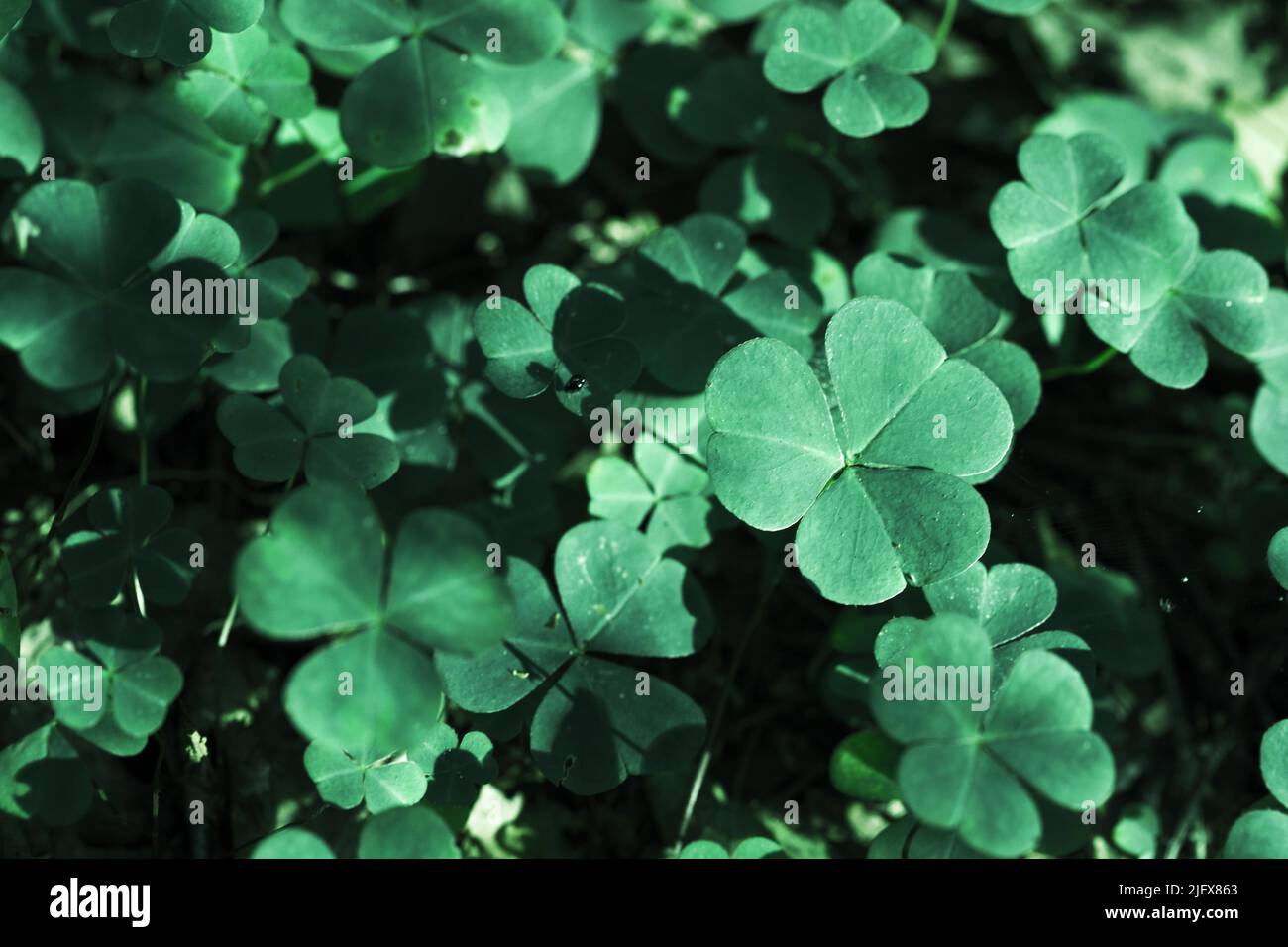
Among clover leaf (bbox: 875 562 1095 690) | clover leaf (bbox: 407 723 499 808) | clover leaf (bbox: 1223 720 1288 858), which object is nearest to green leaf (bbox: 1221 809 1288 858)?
clover leaf (bbox: 1223 720 1288 858)

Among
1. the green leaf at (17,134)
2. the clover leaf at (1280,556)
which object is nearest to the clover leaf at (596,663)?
the clover leaf at (1280,556)

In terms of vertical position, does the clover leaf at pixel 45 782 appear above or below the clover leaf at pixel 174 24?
below

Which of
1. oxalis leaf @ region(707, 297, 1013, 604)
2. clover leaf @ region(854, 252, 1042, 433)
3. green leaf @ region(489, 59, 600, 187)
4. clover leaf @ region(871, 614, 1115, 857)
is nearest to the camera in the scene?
clover leaf @ region(871, 614, 1115, 857)

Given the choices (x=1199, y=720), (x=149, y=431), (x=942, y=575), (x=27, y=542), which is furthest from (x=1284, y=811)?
(x=27, y=542)

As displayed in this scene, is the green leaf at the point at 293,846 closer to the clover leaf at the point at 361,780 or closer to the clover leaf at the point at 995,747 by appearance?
the clover leaf at the point at 361,780

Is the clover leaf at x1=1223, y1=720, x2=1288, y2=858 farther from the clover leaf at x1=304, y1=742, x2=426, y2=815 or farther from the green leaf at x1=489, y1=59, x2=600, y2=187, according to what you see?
the green leaf at x1=489, y1=59, x2=600, y2=187

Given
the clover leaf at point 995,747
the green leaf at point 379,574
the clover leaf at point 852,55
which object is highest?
the clover leaf at point 852,55

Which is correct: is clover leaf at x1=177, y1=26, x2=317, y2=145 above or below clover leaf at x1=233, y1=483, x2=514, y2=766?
above
